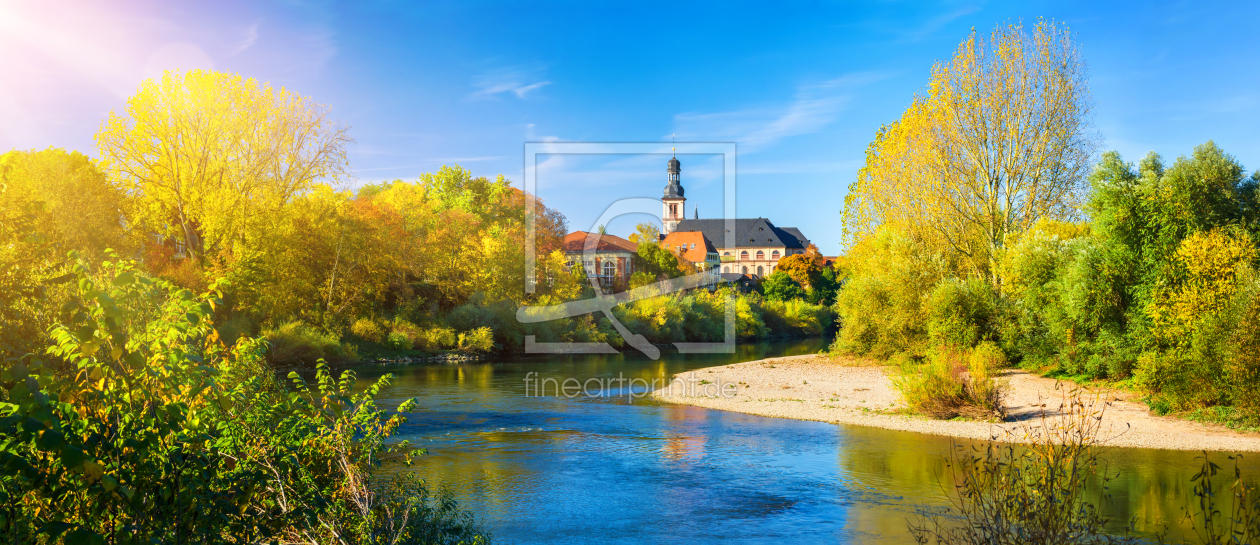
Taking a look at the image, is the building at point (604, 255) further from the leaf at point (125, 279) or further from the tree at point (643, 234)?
the leaf at point (125, 279)

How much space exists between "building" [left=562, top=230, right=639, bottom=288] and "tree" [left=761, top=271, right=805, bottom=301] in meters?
16.1

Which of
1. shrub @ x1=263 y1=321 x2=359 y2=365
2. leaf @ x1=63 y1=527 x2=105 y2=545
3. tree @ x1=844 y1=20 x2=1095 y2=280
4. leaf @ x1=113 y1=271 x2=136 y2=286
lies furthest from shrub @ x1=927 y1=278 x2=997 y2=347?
leaf @ x1=63 y1=527 x2=105 y2=545

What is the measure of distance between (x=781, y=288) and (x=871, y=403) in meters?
57.1

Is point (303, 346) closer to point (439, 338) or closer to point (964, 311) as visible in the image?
point (439, 338)

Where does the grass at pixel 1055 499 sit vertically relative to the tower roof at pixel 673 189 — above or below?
below

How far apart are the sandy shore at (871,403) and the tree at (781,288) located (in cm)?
4237

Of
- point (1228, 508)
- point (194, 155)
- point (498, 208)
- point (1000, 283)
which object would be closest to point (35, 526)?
point (1228, 508)

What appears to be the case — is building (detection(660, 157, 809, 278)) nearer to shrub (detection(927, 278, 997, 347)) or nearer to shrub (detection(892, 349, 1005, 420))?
shrub (detection(927, 278, 997, 347))

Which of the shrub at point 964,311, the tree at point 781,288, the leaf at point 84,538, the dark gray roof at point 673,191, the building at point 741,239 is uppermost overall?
the dark gray roof at point 673,191

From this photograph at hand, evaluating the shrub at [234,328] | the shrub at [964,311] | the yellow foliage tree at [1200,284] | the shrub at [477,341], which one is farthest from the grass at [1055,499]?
the shrub at [477,341]

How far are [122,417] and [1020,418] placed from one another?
64.7 feet

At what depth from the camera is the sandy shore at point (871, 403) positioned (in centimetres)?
1670

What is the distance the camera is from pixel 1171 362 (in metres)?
18.9

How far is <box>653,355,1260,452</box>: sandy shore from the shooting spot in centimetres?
1670
